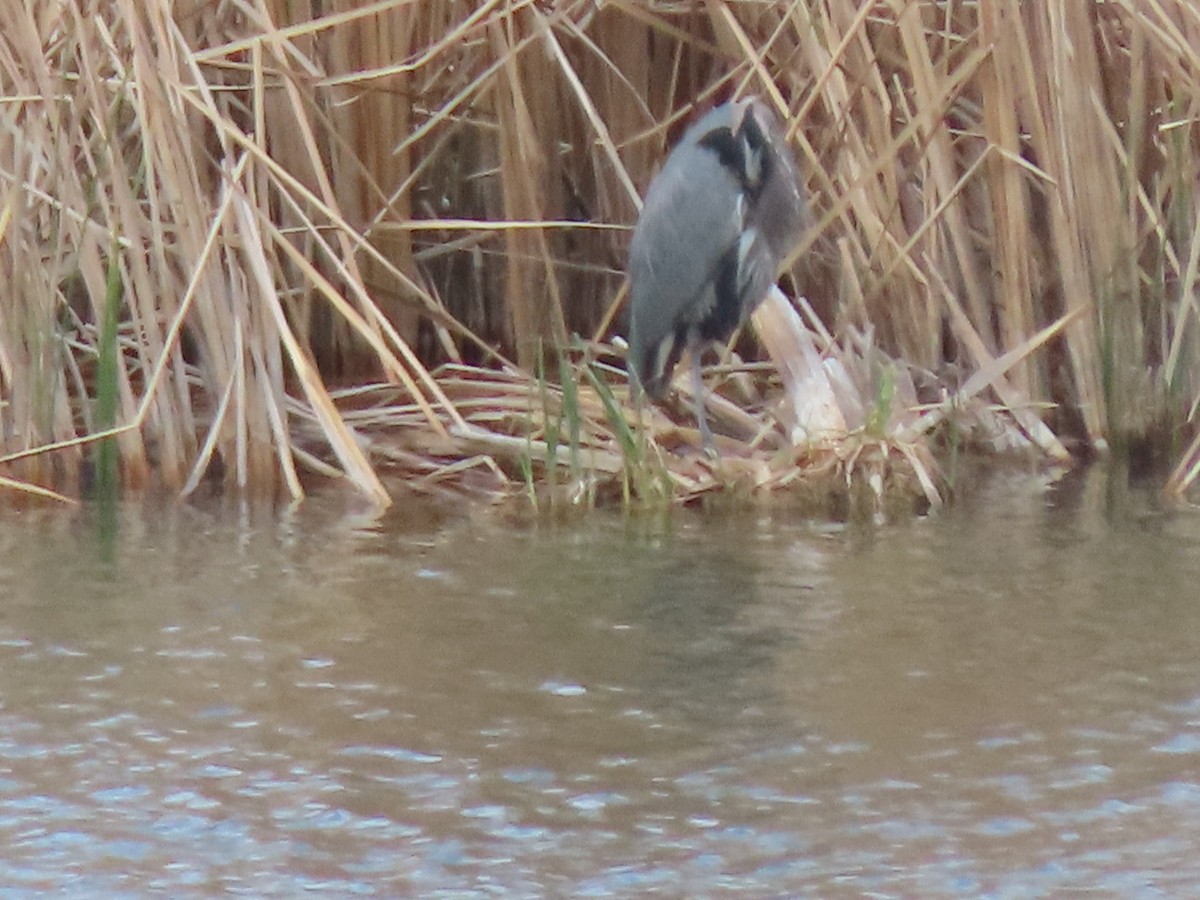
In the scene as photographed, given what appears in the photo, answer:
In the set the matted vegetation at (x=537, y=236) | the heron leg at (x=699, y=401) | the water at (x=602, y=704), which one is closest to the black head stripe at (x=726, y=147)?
the matted vegetation at (x=537, y=236)

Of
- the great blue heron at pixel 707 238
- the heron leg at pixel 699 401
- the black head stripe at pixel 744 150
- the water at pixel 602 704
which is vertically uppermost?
the black head stripe at pixel 744 150

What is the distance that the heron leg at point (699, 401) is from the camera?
4336 millimetres

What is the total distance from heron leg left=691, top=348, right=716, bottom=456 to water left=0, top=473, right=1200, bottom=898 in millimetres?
312

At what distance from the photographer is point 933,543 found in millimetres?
3756

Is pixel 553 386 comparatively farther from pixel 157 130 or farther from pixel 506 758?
pixel 506 758

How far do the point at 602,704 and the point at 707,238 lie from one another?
198cm

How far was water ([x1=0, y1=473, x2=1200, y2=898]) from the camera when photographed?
224 centimetres

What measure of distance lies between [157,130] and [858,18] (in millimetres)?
1327

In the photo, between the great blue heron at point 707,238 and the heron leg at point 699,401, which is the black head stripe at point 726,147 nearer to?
the great blue heron at point 707,238

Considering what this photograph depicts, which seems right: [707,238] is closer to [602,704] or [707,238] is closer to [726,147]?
[726,147]

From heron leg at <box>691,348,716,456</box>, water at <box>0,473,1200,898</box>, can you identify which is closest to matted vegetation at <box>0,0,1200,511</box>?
heron leg at <box>691,348,716,456</box>

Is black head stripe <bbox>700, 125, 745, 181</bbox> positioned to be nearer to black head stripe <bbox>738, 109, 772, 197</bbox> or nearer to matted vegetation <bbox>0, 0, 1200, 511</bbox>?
black head stripe <bbox>738, 109, 772, 197</bbox>

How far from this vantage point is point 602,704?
282 cm

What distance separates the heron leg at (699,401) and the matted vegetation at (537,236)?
5 centimetres
